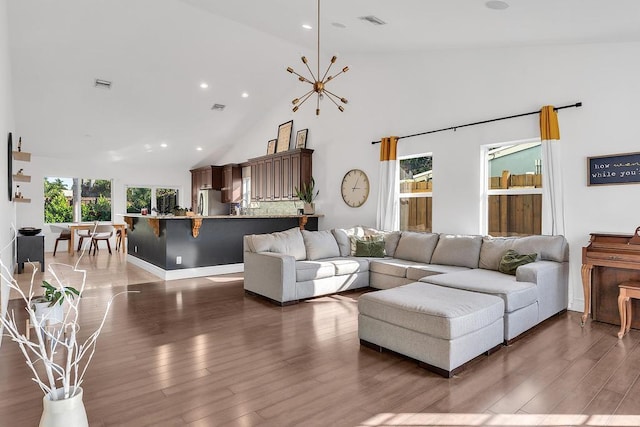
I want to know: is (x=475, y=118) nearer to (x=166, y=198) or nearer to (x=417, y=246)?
(x=417, y=246)

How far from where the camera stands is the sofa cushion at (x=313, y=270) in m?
4.80

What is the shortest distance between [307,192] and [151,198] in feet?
19.5

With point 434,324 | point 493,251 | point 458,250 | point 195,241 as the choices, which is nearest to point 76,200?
point 195,241

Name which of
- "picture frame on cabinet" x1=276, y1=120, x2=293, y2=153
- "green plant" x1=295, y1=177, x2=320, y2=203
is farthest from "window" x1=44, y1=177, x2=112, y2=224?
"green plant" x1=295, y1=177, x2=320, y2=203

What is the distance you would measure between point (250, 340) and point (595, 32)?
4.50 meters

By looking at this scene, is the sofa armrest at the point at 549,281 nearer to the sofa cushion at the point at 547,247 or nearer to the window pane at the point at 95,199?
the sofa cushion at the point at 547,247

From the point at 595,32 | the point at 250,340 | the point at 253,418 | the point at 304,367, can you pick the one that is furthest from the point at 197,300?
the point at 595,32

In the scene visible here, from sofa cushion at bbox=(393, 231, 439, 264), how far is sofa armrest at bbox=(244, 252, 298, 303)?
1.74m

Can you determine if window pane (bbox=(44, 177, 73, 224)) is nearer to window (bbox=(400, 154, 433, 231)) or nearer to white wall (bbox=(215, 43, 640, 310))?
white wall (bbox=(215, 43, 640, 310))

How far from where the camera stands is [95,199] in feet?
34.8

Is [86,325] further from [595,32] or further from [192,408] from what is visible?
[595,32]

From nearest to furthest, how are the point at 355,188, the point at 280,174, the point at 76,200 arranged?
the point at 355,188 → the point at 280,174 → the point at 76,200

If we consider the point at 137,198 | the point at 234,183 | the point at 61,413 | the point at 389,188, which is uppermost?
the point at 234,183

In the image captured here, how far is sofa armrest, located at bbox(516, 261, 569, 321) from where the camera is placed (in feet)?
12.4
